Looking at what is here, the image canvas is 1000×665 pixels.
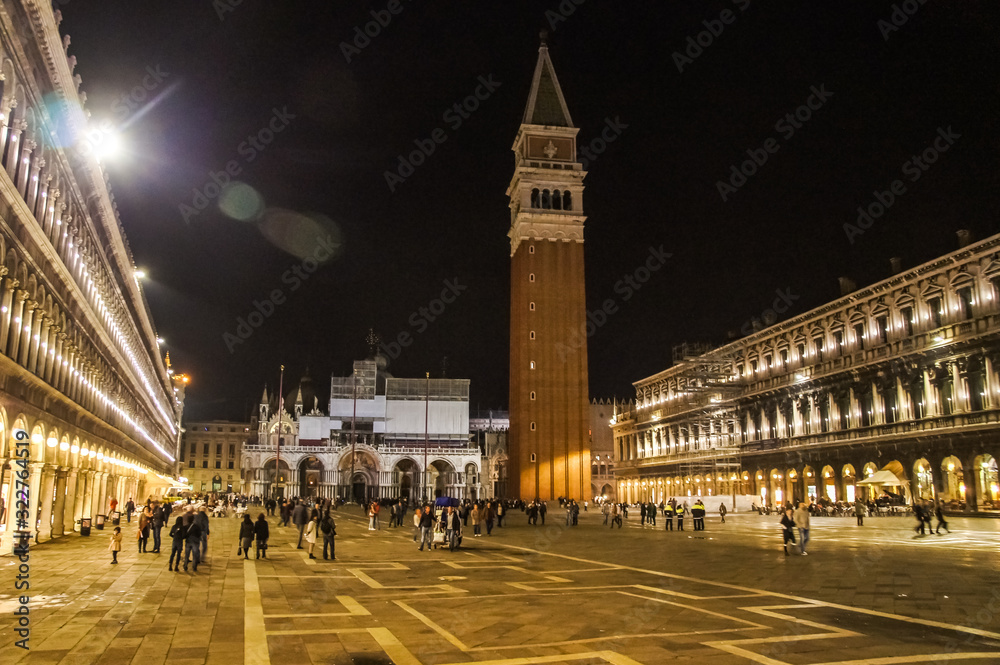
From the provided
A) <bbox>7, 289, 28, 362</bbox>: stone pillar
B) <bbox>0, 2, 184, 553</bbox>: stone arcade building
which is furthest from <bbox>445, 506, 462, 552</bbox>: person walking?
<bbox>7, 289, 28, 362</bbox>: stone pillar

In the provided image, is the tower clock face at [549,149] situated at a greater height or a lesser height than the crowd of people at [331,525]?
greater

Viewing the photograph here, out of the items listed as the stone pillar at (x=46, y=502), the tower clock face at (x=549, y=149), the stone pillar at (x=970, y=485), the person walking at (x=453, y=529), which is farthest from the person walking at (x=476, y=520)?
the tower clock face at (x=549, y=149)

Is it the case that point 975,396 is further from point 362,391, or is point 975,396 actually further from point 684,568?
point 362,391

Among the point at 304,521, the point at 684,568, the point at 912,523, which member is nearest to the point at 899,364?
the point at 912,523

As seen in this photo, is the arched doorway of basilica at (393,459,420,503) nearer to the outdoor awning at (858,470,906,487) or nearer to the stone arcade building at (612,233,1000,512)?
the stone arcade building at (612,233,1000,512)

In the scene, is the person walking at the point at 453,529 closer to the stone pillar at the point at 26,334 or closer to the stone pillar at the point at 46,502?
the stone pillar at the point at 46,502

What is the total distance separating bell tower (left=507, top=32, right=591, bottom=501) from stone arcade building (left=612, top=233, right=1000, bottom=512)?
11.0 metres

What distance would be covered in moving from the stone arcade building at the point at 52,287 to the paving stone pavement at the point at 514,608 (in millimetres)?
3514

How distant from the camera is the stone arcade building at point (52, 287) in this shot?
18969mm

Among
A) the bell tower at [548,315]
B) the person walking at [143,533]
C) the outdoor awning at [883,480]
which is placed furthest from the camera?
the bell tower at [548,315]

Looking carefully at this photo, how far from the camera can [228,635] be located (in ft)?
36.5

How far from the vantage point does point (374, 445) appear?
3888 inches

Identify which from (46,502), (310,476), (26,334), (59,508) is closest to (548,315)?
(310,476)

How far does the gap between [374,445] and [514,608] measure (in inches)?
3436
